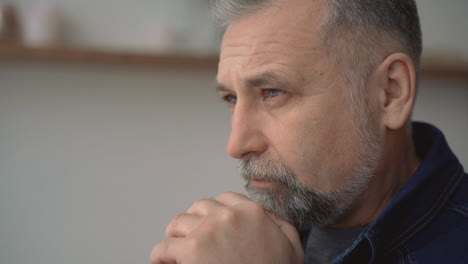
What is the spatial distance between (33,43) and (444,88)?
2125 mm

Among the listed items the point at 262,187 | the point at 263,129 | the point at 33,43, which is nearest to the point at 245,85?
the point at 263,129

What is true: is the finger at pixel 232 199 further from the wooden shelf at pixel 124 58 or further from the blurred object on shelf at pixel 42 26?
the blurred object on shelf at pixel 42 26

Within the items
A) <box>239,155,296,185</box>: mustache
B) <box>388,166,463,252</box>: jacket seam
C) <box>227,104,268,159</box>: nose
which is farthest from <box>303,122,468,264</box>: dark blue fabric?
<box>227,104,268,159</box>: nose

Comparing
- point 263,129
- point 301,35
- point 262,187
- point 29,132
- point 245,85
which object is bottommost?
point 29,132

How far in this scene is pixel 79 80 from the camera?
205 centimetres

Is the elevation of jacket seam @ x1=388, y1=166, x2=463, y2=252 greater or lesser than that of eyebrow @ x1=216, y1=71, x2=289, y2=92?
lesser

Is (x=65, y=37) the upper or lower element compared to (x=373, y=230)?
upper

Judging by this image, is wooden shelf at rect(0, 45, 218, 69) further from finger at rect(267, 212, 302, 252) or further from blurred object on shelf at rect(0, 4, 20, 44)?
finger at rect(267, 212, 302, 252)

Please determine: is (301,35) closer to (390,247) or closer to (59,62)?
(390,247)

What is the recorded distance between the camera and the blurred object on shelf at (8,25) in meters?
1.85

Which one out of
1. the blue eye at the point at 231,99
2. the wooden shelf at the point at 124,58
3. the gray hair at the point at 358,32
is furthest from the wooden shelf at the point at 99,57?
the gray hair at the point at 358,32

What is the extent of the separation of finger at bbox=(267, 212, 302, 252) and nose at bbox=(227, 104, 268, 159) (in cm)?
18

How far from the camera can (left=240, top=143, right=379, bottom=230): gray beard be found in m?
1.04

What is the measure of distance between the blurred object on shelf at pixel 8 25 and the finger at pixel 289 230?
1.43m
